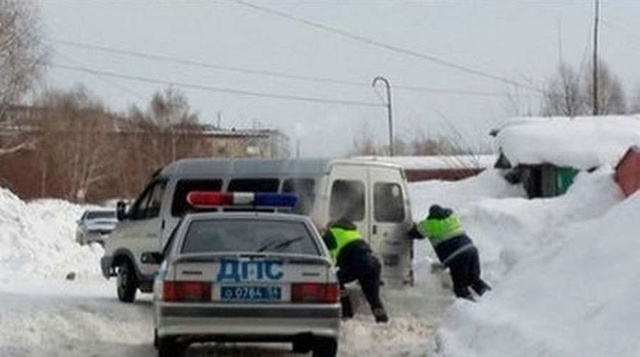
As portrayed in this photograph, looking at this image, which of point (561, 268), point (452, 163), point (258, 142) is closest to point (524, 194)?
point (561, 268)

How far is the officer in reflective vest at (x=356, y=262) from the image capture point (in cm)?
1581

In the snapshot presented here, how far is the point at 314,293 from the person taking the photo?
1176 cm

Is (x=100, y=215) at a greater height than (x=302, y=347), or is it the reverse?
(x=302, y=347)

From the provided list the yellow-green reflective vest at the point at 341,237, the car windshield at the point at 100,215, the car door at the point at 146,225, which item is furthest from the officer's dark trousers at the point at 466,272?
the car windshield at the point at 100,215

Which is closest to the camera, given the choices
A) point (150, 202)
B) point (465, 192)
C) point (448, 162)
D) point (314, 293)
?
point (314, 293)

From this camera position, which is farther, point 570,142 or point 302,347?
point 570,142

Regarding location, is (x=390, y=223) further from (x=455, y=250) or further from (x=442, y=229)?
(x=455, y=250)

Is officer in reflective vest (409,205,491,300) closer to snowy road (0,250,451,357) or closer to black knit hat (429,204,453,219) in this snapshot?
black knit hat (429,204,453,219)

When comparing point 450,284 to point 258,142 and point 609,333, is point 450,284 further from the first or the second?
point 258,142

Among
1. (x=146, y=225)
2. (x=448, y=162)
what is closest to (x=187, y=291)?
(x=146, y=225)

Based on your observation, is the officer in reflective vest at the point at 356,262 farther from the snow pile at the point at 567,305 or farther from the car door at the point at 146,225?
the car door at the point at 146,225

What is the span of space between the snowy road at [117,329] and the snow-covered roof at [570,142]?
10207 mm

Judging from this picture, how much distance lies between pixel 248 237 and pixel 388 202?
5741 millimetres

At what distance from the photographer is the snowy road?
527 inches
